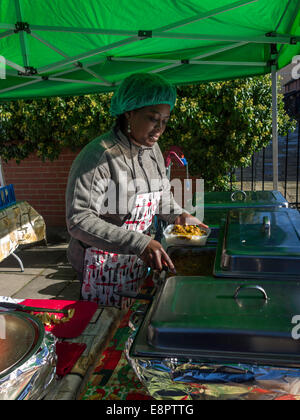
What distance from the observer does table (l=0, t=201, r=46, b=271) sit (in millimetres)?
3657

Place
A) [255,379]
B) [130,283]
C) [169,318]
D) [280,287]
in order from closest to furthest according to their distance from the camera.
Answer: [255,379], [169,318], [280,287], [130,283]

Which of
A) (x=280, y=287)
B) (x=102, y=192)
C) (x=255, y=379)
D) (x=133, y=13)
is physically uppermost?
(x=133, y=13)

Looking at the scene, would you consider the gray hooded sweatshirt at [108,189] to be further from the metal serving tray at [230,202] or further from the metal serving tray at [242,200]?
the metal serving tray at [242,200]

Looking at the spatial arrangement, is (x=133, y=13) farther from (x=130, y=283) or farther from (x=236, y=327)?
(x=236, y=327)

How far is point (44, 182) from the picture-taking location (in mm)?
5910

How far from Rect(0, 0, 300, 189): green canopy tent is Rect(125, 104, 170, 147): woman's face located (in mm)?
695

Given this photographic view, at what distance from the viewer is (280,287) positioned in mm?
917

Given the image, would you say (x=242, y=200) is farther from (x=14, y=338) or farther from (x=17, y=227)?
(x=17, y=227)

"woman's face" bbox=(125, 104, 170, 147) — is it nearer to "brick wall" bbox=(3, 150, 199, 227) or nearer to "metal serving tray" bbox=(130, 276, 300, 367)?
"metal serving tray" bbox=(130, 276, 300, 367)

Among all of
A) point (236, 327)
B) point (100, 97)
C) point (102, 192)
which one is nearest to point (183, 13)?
point (102, 192)

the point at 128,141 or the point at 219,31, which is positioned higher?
the point at 219,31

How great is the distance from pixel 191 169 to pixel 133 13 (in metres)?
3.57

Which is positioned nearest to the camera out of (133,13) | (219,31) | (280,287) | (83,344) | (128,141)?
(280,287)

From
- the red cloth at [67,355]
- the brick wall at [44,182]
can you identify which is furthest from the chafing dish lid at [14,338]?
the brick wall at [44,182]
